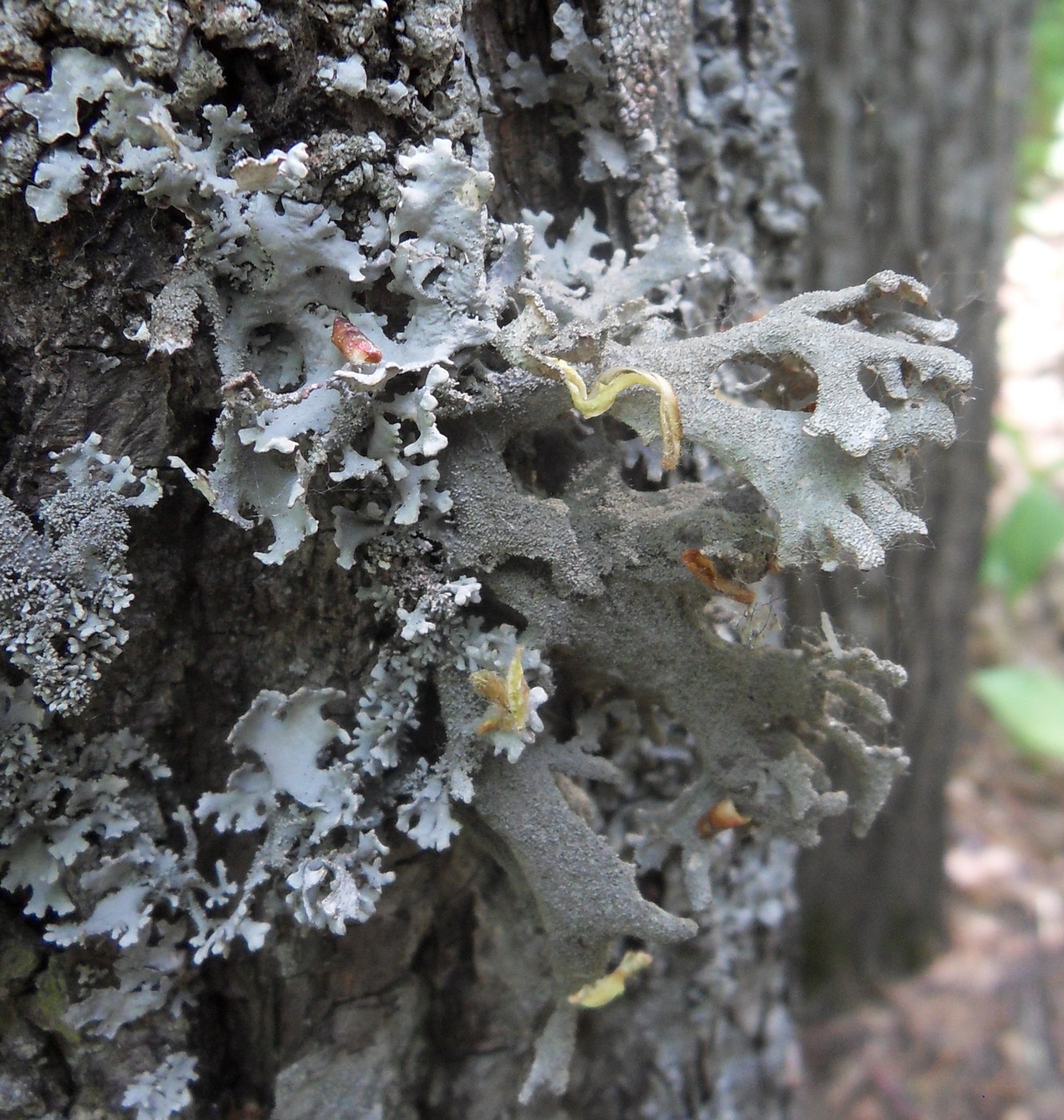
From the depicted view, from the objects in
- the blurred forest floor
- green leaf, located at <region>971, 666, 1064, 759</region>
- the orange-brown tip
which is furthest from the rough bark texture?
the orange-brown tip

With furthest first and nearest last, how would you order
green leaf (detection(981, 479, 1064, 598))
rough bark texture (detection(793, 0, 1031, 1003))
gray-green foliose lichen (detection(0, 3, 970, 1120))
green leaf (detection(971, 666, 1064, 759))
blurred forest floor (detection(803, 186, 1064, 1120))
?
1. green leaf (detection(981, 479, 1064, 598))
2. green leaf (detection(971, 666, 1064, 759))
3. blurred forest floor (detection(803, 186, 1064, 1120))
4. rough bark texture (detection(793, 0, 1031, 1003))
5. gray-green foliose lichen (detection(0, 3, 970, 1120))

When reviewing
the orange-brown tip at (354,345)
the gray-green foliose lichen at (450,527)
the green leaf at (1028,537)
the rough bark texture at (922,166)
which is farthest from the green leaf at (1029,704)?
the orange-brown tip at (354,345)

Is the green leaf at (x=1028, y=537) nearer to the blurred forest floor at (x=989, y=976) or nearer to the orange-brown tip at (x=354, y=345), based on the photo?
the blurred forest floor at (x=989, y=976)

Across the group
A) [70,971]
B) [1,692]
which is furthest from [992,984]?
[1,692]

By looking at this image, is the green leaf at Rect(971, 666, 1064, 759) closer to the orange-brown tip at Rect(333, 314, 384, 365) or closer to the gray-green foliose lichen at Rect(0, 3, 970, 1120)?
the gray-green foliose lichen at Rect(0, 3, 970, 1120)

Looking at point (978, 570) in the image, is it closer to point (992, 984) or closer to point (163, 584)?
point (992, 984)

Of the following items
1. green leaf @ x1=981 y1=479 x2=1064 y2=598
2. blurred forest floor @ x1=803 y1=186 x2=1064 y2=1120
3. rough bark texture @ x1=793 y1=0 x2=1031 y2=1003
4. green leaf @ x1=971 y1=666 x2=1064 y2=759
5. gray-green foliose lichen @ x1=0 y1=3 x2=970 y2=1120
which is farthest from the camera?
green leaf @ x1=981 y1=479 x2=1064 y2=598
